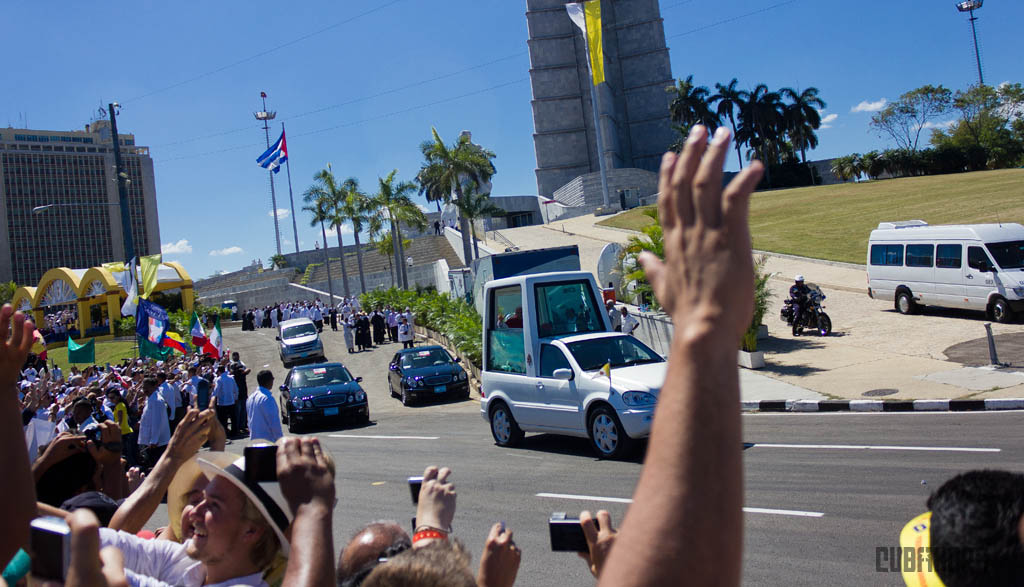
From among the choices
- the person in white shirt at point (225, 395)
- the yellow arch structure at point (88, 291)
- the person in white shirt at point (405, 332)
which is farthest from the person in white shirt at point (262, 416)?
the yellow arch structure at point (88, 291)

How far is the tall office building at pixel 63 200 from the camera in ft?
431

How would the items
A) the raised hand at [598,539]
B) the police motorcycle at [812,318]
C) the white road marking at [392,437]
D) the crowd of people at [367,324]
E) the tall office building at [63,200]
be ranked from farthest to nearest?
the tall office building at [63,200]
the crowd of people at [367,324]
the police motorcycle at [812,318]
the white road marking at [392,437]
the raised hand at [598,539]

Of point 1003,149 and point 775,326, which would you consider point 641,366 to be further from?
point 1003,149

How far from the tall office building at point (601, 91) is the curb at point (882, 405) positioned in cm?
7627

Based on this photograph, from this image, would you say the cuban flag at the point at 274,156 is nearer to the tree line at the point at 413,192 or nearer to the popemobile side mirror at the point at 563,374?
the tree line at the point at 413,192

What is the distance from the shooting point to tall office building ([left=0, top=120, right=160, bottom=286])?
132 metres

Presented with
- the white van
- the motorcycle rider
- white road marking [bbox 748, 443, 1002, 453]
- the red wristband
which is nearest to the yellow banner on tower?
the white van

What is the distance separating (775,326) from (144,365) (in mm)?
19487

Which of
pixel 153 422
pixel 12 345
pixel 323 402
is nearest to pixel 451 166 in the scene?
pixel 323 402

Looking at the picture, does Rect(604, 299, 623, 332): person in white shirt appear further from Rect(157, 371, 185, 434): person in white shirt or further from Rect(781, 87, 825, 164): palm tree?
Rect(781, 87, 825, 164): palm tree

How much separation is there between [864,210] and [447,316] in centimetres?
2819

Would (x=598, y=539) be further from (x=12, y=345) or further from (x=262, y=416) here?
(x=262, y=416)

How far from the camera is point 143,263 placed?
22547 millimetres

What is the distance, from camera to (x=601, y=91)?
8762cm
